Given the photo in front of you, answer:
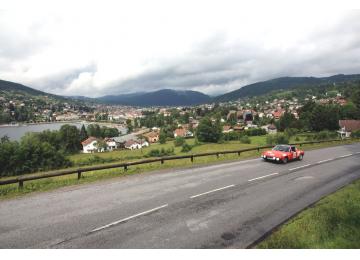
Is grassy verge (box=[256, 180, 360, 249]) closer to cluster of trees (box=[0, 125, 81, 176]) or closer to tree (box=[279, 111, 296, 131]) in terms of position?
cluster of trees (box=[0, 125, 81, 176])

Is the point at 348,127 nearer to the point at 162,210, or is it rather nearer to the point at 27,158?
the point at 27,158

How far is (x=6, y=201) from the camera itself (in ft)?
34.7

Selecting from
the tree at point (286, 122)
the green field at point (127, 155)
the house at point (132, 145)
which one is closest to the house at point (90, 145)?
the house at point (132, 145)

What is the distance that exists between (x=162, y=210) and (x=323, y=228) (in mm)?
5195

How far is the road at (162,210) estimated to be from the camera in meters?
7.14

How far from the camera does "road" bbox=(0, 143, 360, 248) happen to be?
23.4ft

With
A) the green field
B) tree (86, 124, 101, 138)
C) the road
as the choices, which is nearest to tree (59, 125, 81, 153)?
the green field

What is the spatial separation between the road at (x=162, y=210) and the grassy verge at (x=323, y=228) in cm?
53

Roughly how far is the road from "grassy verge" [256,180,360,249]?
1.73 feet

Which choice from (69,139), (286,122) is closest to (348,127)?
(286,122)

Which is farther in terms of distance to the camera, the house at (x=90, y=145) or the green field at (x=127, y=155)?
the house at (x=90, y=145)

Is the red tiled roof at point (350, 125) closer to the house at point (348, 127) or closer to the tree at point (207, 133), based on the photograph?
the house at point (348, 127)

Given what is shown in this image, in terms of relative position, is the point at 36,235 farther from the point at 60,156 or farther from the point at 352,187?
the point at 60,156
